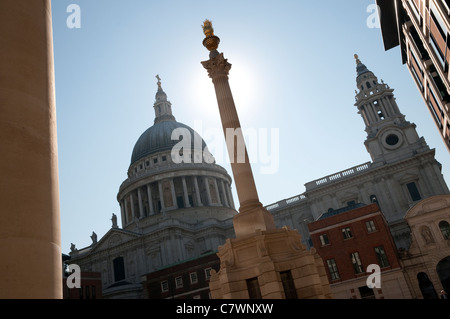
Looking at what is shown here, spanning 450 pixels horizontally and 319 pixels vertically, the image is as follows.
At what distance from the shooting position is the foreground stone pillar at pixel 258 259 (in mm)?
16578

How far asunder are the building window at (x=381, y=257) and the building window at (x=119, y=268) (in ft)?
154

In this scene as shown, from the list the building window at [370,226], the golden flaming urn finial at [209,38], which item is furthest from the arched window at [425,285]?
the golden flaming urn finial at [209,38]

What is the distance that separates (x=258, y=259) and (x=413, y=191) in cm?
5335

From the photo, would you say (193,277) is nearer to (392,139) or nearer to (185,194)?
(185,194)

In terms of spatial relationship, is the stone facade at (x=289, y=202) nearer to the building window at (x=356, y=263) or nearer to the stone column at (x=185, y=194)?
the stone column at (x=185, y=194)

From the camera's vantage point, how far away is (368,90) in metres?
71.1

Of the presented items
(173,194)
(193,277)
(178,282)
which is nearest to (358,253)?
(193,277)

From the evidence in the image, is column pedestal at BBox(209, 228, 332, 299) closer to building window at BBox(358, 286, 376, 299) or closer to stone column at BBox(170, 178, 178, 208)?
building window at BBox(358, 286, 376, 299)

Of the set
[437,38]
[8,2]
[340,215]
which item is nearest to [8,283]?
[8,2]

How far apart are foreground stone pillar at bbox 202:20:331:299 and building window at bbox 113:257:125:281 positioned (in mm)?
59451

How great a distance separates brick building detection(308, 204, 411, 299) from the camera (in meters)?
43.4

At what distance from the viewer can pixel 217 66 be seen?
22.6 m

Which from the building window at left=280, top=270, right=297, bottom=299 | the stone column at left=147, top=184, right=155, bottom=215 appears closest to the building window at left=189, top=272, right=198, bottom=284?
the stone column at left=147, top=184, right=155, bottom=215
